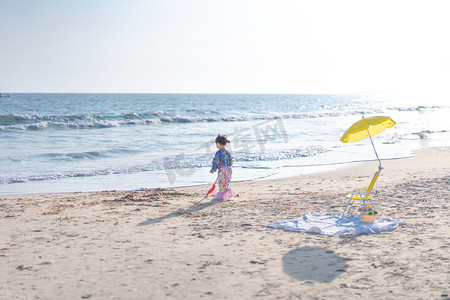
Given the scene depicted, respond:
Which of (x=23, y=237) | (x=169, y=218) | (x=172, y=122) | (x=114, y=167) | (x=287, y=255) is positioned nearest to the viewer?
(x=287, y=255)

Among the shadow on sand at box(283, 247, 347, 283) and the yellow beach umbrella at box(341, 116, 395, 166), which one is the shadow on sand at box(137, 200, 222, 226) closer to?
the shadow on sand at box(283, 247, 347, 283)

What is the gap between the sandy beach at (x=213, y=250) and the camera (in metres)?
4.10

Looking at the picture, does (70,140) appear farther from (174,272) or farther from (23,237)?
(174,272)

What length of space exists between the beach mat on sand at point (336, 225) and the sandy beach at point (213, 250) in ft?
0.52

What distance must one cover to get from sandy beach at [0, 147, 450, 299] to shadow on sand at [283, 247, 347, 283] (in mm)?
12

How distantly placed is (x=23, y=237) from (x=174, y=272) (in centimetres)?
281

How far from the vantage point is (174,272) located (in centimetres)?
455

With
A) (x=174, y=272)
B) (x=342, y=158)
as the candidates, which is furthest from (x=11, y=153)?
(x=174, y=272)

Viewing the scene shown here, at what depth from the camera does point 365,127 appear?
20.9 ft

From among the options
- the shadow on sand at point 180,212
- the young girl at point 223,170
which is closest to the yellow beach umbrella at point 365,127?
the young girl at point 223,170

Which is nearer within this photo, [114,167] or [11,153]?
[114,167]

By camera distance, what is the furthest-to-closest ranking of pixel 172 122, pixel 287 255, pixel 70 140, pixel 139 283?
1. pixel 172 122
2. pixel 70 140
3. pixel 287 255
4. pixel 139 283

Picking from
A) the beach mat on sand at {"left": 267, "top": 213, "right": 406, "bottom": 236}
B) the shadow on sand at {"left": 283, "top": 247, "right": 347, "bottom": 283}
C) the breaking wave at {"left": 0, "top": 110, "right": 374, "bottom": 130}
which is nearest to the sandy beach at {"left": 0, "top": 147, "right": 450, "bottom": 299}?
the shadow on sand at {"left": 283, "top": 247, "right": 347, "bottom": 283}

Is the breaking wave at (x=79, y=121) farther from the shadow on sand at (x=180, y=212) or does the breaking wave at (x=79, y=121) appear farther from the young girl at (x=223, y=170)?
the shadow on sand at (x=180, y=212)
